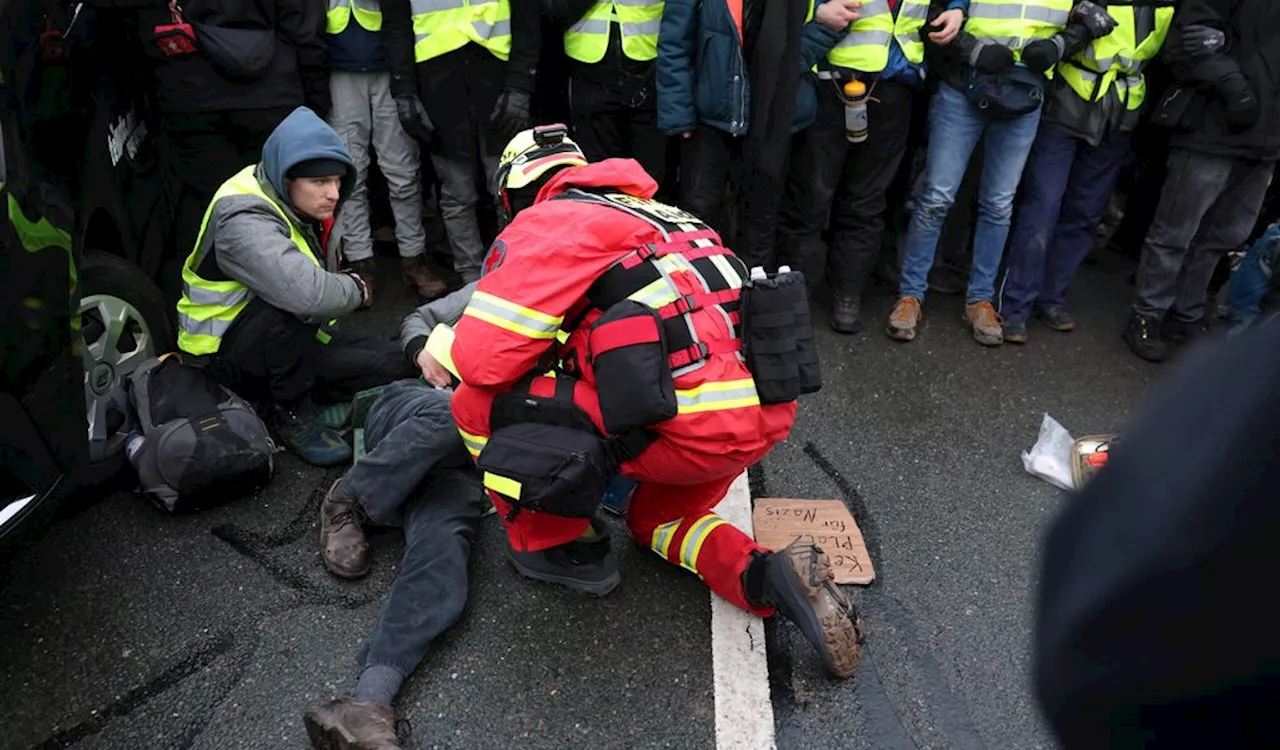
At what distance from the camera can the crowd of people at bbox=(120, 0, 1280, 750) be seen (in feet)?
8.58

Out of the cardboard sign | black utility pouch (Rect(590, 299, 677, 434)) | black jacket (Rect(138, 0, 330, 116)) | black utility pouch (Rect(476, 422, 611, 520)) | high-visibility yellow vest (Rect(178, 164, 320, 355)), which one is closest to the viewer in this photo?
black utility pouch (Rect(590, 299, 677, 434))

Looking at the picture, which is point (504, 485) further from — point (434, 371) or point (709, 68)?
point (709, 68)

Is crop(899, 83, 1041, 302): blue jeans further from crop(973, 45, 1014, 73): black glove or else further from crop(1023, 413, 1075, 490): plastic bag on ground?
crop(1023, 413, 1075, 490): plastic bag on ground

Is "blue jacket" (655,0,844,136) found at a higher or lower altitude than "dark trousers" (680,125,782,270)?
higher

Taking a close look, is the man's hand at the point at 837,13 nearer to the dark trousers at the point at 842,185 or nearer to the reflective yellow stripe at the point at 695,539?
the dark trousers at the point at 842,185

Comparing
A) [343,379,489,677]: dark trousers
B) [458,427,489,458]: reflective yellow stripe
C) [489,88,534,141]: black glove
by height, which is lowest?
[343,379,489,677]: dark trousers

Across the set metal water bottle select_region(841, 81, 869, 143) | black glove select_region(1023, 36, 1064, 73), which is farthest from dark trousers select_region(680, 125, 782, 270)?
black glove select_region(1023, 36, 1064, 73)

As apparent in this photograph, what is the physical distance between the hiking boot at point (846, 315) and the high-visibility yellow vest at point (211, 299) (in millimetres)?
2694

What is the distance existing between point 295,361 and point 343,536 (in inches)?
35.0

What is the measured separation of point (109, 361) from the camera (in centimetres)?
340

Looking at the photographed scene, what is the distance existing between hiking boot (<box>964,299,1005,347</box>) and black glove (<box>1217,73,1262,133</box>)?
4.58 ft

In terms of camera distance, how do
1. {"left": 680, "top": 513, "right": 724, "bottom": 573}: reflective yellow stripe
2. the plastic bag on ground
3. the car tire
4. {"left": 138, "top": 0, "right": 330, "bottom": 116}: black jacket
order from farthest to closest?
{"left": 138, "top": 0, "right": 330, "bottom": 116}: black jacket
the plastic bag on ground
the car tire
{"left": 680, "top": 513, "right": 724, "bottom": 573}: reflective yellow stripe

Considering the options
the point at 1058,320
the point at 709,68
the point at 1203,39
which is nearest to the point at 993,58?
the point at 1203,39

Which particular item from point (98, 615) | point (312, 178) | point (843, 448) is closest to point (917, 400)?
point (843, 448)
